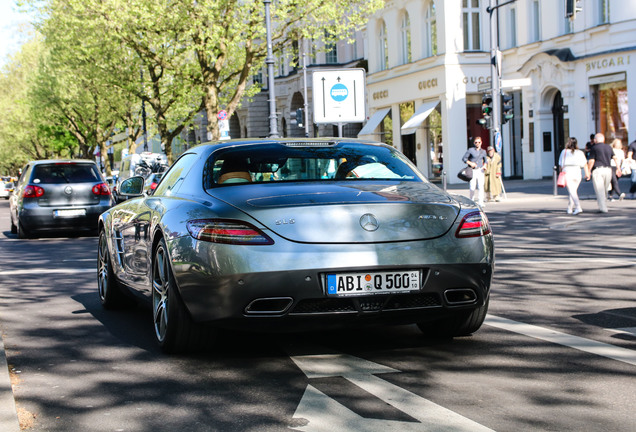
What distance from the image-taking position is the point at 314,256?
5180mm

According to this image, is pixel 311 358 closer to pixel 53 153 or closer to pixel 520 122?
pixel 520 122

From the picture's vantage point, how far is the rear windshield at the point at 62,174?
18.8 metres

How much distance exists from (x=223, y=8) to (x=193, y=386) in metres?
27.9

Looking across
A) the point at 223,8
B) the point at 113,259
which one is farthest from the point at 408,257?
the point at 223,8

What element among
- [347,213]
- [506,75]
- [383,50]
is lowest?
[347,213]

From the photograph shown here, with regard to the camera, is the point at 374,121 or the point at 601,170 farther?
the point at 374,121

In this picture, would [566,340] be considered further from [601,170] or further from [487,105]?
[487,105]

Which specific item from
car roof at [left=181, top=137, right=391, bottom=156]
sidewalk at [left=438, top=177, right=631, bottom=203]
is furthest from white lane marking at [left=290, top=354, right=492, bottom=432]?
sidewalk at [left=438, top=177, right=631, bottom=203]

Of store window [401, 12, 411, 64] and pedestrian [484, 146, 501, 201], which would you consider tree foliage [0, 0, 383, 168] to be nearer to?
store window [401, 12, 411, 64]

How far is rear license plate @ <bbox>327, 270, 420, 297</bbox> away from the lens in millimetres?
5230

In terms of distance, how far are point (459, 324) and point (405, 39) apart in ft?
125

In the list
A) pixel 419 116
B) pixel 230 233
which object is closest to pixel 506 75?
pixel 419 116

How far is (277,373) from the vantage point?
210 inches

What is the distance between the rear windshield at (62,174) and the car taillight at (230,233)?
14109 millimetres
